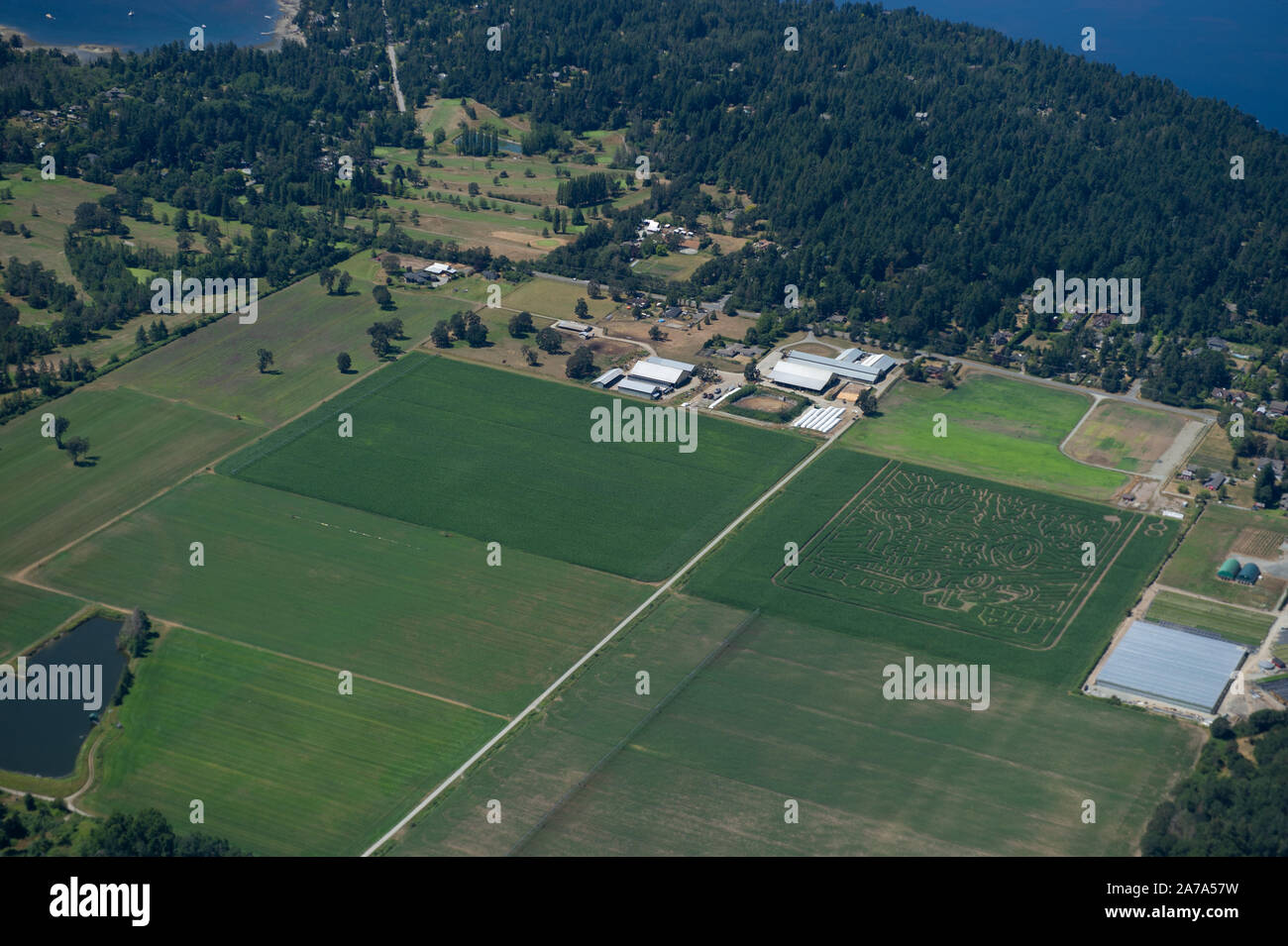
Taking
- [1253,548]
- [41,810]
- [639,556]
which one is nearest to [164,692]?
[41,810]

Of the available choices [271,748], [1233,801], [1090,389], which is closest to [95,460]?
[271,748]

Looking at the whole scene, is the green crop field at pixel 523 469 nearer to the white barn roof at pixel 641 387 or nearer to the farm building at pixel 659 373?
the white barn roof at pixel 641 387

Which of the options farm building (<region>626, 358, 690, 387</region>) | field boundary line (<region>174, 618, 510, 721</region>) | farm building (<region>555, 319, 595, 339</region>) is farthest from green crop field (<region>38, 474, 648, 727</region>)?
farm building (<region>555, 319, 595, 339</region>)

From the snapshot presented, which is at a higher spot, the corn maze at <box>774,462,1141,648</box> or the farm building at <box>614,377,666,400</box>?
the farm building at <box>614,377,666,400</box>


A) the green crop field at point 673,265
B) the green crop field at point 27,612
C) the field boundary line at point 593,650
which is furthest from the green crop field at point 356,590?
the green crop field at point 673,265

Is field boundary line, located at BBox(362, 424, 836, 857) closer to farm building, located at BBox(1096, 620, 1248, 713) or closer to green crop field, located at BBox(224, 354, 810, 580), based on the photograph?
green crop field, located at BBox(224, 354, 810, 580)

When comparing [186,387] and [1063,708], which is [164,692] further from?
[1063,708]
